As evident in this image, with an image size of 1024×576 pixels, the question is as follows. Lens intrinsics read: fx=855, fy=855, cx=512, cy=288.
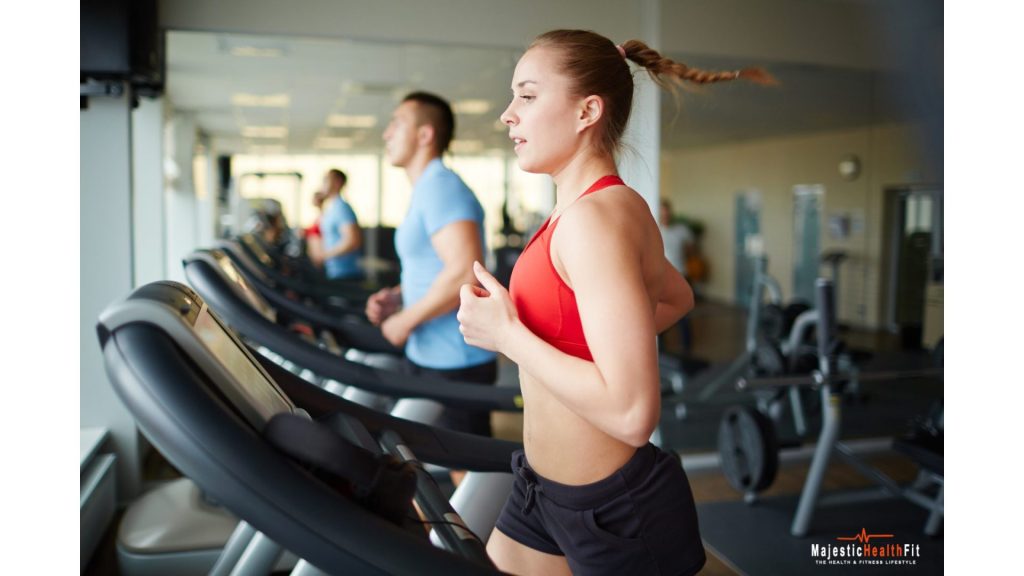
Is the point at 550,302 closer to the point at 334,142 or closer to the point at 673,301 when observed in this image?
the point at 673,301

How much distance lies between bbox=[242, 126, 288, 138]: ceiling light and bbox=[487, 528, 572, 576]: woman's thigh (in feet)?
9.45

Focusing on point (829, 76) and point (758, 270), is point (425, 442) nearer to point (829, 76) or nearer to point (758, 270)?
point (829, 76)

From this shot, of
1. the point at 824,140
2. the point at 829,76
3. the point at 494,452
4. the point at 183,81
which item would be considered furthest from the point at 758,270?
the point at 494,452

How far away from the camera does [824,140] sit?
14.0ft

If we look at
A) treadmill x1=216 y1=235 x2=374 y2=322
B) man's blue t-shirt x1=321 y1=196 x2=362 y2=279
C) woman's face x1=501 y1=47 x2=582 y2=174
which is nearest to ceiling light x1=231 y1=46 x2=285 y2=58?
man's blue t-shirt x1=321 y1=196 x2=362 y2=279

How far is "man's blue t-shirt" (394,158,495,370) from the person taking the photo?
2287mm

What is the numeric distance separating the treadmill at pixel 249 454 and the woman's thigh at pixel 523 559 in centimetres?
29

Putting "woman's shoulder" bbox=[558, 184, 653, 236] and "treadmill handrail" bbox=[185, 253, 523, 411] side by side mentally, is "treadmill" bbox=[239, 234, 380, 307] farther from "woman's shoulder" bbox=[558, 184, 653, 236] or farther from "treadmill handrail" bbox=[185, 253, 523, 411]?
"woman's shoulder" bbox=[558, 184, 653, 236]

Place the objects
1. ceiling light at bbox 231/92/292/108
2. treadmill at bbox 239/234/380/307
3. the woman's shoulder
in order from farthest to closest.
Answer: ceiling light at bbox 231/92/292/108
treadmill at bbox 239/234/380/307
the woman's shoulder

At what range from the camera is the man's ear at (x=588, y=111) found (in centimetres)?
117

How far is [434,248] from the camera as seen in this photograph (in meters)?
2.36

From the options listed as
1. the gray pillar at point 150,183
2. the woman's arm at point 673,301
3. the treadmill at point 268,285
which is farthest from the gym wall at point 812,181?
the woman's arm at point 673,301

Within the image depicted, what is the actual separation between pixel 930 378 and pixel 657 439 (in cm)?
140

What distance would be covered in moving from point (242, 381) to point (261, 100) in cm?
311
